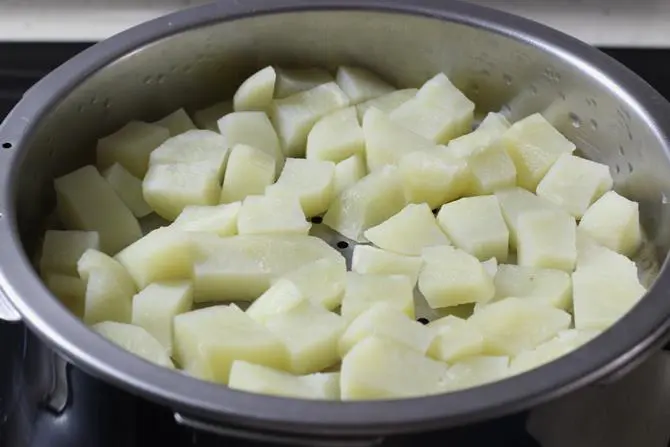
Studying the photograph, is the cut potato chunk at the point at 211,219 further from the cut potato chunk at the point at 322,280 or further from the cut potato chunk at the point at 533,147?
the cut potato chunk at the point at 533,147

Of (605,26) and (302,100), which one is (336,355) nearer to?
(302,100)

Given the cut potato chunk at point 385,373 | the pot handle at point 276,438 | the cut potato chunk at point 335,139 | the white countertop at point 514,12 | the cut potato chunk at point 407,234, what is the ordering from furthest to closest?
the white countertop at point 514,12 < the cut potato chunk at point 335,139 < the cut potato chunk at point 407,234 < the cut potato chunk at point 385,373 < the pot handle at point 276,438

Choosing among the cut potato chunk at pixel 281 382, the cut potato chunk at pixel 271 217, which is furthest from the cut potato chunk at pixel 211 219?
the cut potato chunk at pixel 281 382

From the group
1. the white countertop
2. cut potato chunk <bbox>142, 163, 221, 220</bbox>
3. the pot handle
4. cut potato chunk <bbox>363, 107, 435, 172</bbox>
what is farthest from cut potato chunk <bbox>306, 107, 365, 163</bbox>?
the pot handle

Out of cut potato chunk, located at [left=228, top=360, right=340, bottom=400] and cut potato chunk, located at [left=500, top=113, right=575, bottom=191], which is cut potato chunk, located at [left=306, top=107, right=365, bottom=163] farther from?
cut potato chunk, located at [left=228, top=360, right=340, bottom=400]

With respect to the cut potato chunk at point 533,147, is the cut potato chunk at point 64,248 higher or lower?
lower

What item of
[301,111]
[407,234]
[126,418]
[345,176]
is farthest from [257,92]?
[126,418]

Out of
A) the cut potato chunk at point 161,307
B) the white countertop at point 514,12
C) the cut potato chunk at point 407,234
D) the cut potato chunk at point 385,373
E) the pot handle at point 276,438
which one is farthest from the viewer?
the white countertop at point 514,12
